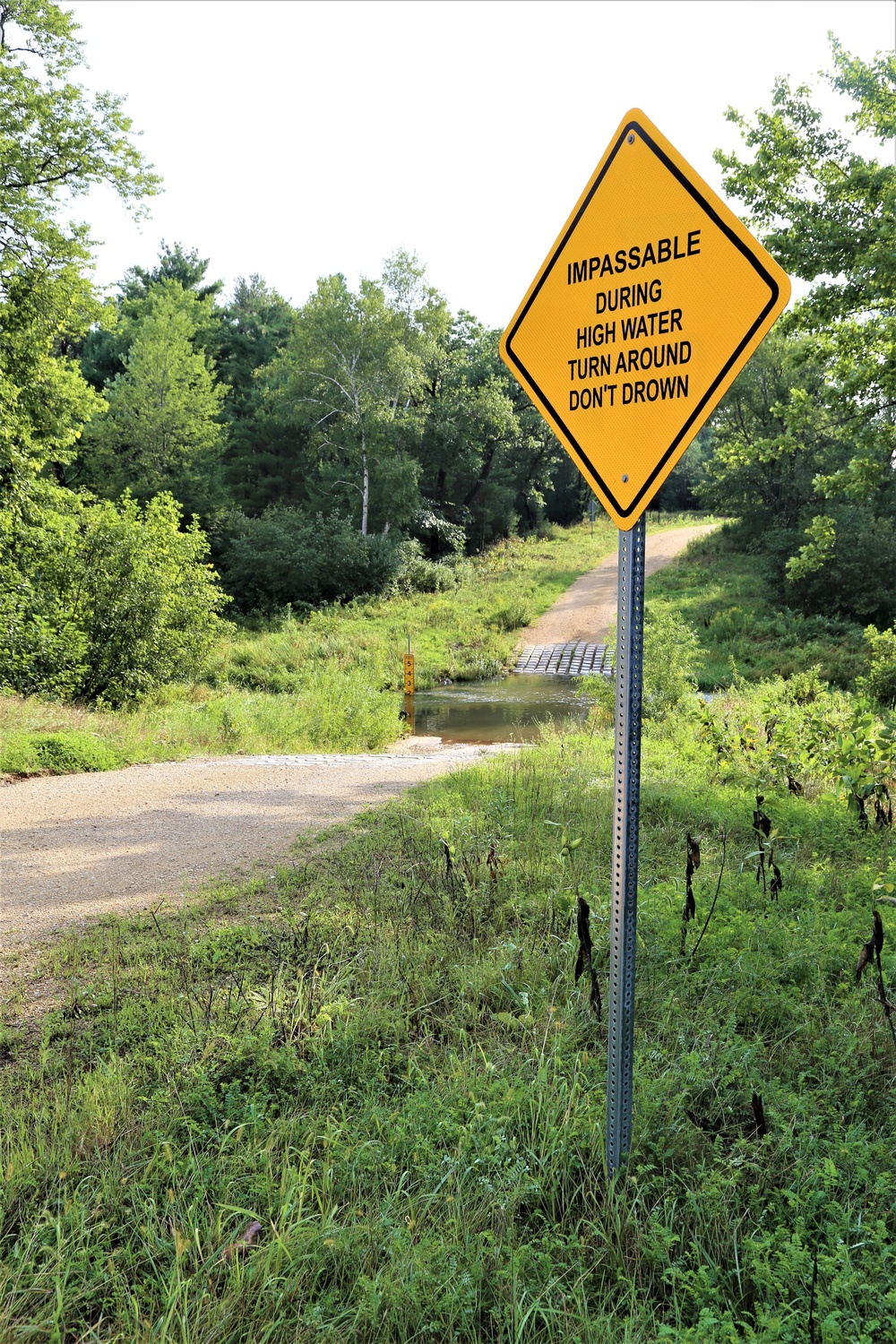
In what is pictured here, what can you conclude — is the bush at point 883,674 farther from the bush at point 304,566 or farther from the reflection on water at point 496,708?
the bush at point 304,566

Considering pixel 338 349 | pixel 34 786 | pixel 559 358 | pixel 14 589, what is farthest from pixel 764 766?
pixel 338 349

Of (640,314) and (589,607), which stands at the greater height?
(589,607)

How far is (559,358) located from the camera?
2.62 meters

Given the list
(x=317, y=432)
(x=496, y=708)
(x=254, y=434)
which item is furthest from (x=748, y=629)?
(x=254, y=434)

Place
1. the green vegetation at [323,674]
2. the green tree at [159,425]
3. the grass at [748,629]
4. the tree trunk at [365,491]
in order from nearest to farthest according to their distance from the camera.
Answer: the green vegetation at [323,674] → the grass at [748,629] → the tree trunk at [365,491] → the green tree at [159,425]

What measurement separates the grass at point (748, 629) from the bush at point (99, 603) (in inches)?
365

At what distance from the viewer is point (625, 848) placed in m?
2.43

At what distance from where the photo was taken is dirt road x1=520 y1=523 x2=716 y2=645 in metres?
26.5

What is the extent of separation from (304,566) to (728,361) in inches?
1092

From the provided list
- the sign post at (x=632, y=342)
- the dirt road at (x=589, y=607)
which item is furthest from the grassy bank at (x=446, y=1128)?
the dirt road at (x=589, y=607)

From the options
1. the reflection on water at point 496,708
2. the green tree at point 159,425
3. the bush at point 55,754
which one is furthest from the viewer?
the green tree at point 159,425

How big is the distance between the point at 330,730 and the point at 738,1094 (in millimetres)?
11468

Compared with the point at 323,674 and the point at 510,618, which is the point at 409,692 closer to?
the point at 323,674

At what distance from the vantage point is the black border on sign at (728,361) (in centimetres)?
217
